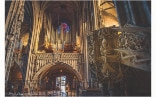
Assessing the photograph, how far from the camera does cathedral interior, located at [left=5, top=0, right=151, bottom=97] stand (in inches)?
181

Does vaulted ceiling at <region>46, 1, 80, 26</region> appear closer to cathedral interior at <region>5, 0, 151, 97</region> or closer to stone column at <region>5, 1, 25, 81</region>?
cathedral interior at <region>5, 0, 151, 97</region>

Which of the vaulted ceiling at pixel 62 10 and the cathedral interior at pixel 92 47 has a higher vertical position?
the vaulted ceiling at pixel 62 10

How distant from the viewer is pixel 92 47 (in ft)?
20.8

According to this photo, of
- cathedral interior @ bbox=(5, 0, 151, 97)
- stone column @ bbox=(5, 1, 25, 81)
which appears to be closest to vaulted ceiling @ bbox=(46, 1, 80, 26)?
cathedral interior @ bbox=(5, 0, 151, 97)

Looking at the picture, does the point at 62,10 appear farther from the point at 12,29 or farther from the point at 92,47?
the point at 92,47

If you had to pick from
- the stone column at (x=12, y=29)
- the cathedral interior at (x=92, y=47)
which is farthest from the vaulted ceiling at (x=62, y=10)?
the stone column at (x=12, y=29)

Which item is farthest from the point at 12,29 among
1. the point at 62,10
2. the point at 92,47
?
the point at 62,10

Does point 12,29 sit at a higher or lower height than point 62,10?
lower

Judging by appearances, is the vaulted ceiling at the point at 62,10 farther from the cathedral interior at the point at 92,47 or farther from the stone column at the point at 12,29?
the stone column at the point at 12,29

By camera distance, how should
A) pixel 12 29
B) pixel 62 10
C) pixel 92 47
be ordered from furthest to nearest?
1. pixel 62 10
2. pixel 12 29
3. pixel 92 47

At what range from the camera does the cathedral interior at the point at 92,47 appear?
459 centimetres

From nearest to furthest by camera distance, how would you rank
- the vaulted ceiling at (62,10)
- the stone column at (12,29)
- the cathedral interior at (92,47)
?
the cathedral interior at (92,47), the stone column at (12,29), the vaulted ceiling at (62,10)
